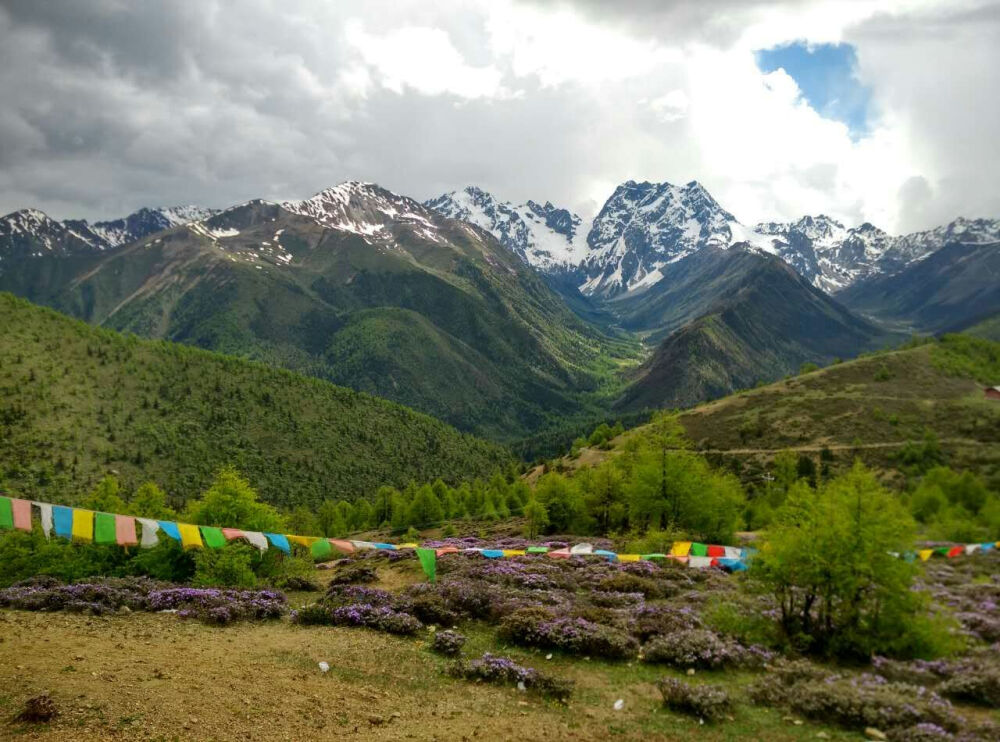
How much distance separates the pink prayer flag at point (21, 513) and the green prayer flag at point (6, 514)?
8 cm

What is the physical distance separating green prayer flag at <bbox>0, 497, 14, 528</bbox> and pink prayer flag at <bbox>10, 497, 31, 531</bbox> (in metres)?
0.08

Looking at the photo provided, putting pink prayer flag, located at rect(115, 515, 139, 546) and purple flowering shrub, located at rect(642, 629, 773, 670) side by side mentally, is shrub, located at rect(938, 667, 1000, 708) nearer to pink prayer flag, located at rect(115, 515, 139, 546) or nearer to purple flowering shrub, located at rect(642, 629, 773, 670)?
purple flowering shrub, located at rect(642, 629, 773, 670)

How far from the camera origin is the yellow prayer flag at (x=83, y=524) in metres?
21.5

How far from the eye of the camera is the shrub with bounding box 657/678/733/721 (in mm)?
16062

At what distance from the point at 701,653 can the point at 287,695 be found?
13.0 m

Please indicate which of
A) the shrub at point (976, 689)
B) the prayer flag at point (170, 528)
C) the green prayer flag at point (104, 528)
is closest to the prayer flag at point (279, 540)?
the prayer flag at point (170, 528)

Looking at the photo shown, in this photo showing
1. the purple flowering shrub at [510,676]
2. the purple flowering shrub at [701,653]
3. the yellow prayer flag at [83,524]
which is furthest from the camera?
the yellow prayer flag at [83,524]

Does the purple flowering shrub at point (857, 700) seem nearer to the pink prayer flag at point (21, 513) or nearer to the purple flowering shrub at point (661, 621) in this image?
the purple flowering shrub at point (661, 621)

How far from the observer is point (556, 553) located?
123 feet

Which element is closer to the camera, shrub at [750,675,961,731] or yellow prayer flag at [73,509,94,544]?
shrub at [750,675,961,731]

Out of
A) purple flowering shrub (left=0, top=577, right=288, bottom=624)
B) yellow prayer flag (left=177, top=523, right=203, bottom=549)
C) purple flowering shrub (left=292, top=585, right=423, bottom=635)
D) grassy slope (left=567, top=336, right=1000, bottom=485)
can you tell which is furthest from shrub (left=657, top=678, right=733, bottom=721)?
grassy slope (left=567, top=336, right=1000, bottom=485)

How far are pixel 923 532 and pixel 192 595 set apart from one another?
59375mm

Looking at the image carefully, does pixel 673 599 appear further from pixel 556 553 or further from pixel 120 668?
pixel 120 668

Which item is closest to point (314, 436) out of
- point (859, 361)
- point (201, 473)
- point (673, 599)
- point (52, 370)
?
point (201, 473)
